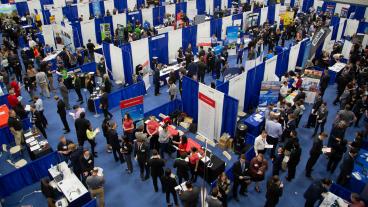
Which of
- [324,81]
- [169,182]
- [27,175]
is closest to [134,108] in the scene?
[169,182]

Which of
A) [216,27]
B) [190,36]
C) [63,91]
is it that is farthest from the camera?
[216,27]

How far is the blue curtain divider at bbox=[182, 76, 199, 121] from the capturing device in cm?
1008

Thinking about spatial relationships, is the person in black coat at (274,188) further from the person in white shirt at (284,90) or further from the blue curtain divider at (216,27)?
the blue curtain divider at (216,27)

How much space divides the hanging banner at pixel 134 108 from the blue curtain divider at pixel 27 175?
240cm

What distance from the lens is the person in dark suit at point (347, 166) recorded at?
7.37 metres

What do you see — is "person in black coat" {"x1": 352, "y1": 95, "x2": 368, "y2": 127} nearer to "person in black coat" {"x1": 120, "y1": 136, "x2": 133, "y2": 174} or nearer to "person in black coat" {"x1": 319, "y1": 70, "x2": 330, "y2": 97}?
"person in black coat" {"x1": 319, "y1": 70, "x2": 330, "y2": 97}

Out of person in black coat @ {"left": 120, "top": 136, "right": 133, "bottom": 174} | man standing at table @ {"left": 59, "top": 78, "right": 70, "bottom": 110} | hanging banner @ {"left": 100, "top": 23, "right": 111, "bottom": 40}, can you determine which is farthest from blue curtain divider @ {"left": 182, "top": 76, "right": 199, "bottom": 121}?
hanging banner @ {"left": 100, "top": 23, "right": 111, "bottom": 40}

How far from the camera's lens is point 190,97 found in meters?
10.4

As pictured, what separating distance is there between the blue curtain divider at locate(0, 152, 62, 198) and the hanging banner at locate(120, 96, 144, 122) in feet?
7.87

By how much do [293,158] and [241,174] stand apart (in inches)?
62.4

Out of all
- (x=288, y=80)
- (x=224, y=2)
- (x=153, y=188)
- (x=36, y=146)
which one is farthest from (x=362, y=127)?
(x=224, y=2)

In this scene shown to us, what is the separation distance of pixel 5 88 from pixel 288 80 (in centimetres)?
1213

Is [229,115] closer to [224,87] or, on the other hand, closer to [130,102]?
[224,87]

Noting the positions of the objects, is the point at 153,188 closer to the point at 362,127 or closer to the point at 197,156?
the point at 197,156
